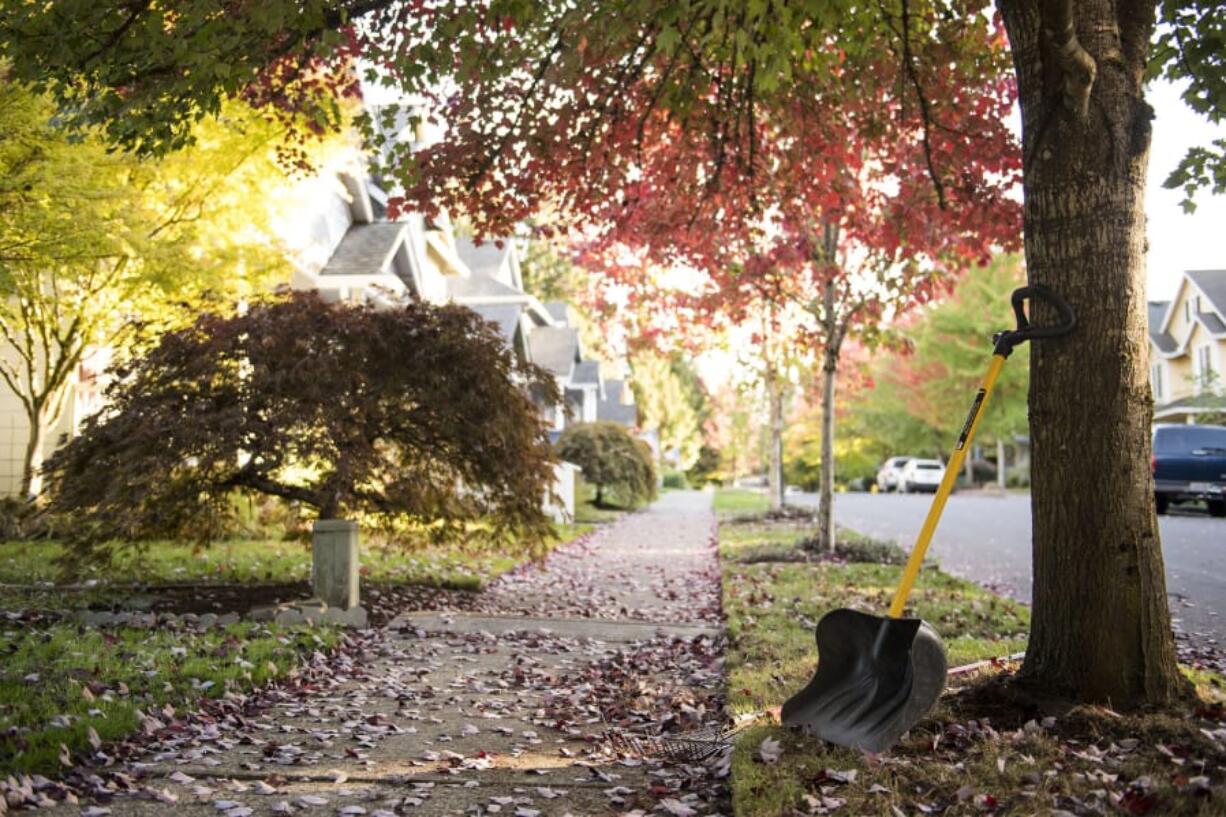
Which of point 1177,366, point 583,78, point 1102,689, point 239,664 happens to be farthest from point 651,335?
point 1177,366

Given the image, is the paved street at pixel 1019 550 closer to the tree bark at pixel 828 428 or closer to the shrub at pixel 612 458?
the tree bark at pixel 828 428

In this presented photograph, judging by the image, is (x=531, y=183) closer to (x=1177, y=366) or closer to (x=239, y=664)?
(x=239, y=664)

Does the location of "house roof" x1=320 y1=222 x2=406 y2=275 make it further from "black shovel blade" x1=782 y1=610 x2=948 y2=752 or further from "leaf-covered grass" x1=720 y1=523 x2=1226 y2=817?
"black shovel blade" x1=782 y1=610 x2=948 y2=752

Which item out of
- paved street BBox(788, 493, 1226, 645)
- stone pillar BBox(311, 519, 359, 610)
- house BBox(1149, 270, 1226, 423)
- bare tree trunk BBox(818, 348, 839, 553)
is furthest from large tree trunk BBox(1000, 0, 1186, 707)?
house BBox(1149, 270, 1226, 423)

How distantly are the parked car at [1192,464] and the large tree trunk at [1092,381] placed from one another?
18.8 meters

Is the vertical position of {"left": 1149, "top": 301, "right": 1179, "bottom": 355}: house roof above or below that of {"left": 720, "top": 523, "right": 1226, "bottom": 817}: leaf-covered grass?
above

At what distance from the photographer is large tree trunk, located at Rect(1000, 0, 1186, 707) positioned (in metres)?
4.38

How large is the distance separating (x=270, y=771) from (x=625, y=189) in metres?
6.03

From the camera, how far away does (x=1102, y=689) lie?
4.37m

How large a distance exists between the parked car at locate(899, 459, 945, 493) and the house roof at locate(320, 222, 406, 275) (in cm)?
3177

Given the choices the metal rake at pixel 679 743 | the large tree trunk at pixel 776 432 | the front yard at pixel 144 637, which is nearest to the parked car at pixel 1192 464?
the large tree trunk at pixel 776 432

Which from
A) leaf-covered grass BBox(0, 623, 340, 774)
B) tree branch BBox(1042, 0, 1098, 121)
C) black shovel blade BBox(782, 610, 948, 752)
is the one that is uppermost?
tree branch BBox(1042, 0, 1098, 121)

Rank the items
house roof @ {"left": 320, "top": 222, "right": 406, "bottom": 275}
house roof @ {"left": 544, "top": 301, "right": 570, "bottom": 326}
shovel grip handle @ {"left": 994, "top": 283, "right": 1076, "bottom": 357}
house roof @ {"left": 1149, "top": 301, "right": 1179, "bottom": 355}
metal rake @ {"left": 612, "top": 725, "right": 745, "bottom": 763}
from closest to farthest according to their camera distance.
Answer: shovel grip handle @ {"left": 994, "top": 283, "right": 1076, "bottom": 357}, metal rake @ {"left": 612, "top": 725, "right": 745, "bottom": 763}, house roof @ {"left": 320, "top": 222, "right": 406, "bottom": 275}, house roof @ {"left": 1149, "top": 301, "right": 1179, "bottom": 355}, house roof @ {"left": 544, "top": 301, "right": 570, "bottom": 326}

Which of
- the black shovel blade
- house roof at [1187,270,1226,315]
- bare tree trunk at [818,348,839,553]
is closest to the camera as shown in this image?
the black shovel blade
